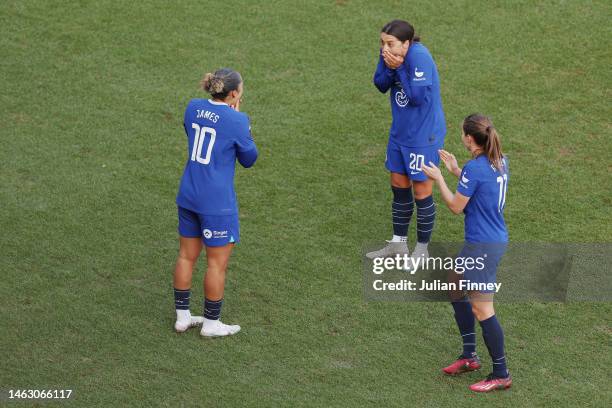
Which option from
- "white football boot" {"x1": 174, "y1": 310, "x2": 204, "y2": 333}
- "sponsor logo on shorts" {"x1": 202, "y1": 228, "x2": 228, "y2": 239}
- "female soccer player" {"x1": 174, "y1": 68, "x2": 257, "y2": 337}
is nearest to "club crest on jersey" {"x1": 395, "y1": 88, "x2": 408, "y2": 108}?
"female soccer player" {"x1": 174, "y1": 68, "x2": 257, "y2": 337}

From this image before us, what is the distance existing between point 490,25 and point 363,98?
2032 mm

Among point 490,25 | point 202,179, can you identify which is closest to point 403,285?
point 202,179

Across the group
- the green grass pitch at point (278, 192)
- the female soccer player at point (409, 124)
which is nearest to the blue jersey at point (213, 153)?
the green grass pitch at point (278, 192)

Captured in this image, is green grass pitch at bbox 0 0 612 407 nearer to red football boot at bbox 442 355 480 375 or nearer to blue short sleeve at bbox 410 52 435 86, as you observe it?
red football boot at bbox 442 355 480 375

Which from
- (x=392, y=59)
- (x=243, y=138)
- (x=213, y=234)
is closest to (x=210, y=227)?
(x=213, y=234)

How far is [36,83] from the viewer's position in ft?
36.6

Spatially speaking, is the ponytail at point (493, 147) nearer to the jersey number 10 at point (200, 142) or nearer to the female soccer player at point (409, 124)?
A: the female soccer player at point (409, 124)

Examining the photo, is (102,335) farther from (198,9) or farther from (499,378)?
(198,9)

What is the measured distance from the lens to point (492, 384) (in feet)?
22.9

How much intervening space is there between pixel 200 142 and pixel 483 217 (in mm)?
2017

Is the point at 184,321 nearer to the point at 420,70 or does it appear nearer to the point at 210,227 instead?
the point at 210,227

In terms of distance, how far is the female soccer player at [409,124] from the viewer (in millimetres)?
8039

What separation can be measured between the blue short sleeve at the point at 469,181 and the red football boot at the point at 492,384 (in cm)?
129

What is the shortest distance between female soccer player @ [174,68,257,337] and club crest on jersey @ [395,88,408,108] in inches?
58.9
